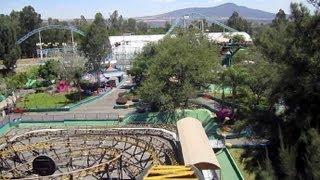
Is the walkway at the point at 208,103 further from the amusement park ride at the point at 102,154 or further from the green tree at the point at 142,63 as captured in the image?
the amusement park ride at the point at 102,154

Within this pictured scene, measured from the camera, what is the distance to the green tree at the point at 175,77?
103 ft

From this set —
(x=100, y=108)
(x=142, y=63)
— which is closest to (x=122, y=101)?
(x=100, y=108)

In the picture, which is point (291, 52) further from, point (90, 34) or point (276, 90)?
point (90, 34)

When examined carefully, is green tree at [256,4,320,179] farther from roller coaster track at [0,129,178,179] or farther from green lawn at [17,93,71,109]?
green lawn at [17,93,71,109]

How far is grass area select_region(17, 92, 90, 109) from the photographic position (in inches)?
1613

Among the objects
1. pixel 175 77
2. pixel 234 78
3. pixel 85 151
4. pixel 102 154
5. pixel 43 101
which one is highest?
pixel 175 77

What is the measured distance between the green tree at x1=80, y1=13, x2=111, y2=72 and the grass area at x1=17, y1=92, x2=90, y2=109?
5129 millimetres

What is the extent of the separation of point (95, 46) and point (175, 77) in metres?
17.5

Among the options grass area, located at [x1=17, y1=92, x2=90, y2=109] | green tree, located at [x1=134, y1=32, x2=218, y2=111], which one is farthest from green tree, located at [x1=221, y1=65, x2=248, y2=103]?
grass area, located at [x1=17, y1=92, x2=90, y2=109]

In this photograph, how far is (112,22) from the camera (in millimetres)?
140625

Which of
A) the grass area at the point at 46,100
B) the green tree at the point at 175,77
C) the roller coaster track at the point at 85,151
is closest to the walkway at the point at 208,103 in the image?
the green tree at the point at 175,77

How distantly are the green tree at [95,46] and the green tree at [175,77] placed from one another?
15.6 meters

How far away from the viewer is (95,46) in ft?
157

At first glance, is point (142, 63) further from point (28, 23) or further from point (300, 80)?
point (28, 23)
